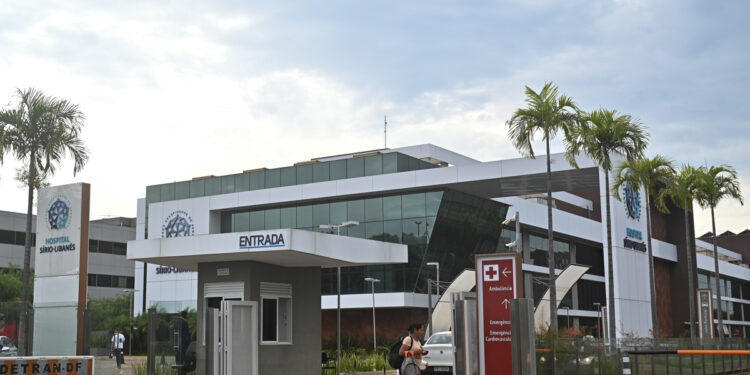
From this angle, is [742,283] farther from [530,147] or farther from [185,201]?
[530,147]

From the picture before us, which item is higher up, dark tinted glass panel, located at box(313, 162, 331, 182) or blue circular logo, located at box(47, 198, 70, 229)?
dark tinted glass panel, located at box(313, 162, 331, 182)

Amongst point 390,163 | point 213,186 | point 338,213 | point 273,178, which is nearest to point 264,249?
point 390,163

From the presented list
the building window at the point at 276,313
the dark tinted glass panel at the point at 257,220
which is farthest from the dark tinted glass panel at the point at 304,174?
the building window at the point at 276,313

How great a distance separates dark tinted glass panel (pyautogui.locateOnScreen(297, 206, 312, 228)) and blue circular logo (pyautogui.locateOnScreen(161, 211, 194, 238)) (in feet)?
29.3

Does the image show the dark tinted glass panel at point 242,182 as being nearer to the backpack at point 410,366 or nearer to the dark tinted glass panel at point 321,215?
the dark tinted glass panel at point 321,215

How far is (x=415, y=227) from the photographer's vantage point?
2105 inches

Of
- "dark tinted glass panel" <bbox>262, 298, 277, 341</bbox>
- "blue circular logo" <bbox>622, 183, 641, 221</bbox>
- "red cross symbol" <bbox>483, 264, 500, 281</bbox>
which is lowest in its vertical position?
"dark tinted glass panel" <bbox>262, 298, 277, 341</bbox>

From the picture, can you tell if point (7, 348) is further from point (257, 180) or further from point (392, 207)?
point (257, 180)

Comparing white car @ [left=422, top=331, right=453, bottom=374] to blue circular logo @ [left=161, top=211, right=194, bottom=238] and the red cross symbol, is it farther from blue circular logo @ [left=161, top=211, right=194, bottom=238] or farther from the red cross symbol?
blue circular logo @ [left=161, top=211, right=194, bottom=238]

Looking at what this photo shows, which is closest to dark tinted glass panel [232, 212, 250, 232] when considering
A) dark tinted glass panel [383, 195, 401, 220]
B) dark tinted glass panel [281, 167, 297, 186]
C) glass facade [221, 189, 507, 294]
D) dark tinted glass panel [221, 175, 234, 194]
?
dark tinted glass panel [221, 175, 234, 194]

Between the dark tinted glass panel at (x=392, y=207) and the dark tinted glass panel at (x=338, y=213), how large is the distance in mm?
3044

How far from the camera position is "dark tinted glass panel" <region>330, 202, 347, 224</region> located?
5681cm

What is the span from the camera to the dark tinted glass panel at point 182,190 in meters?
65.8

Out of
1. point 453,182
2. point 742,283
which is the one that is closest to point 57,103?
point 453,182
